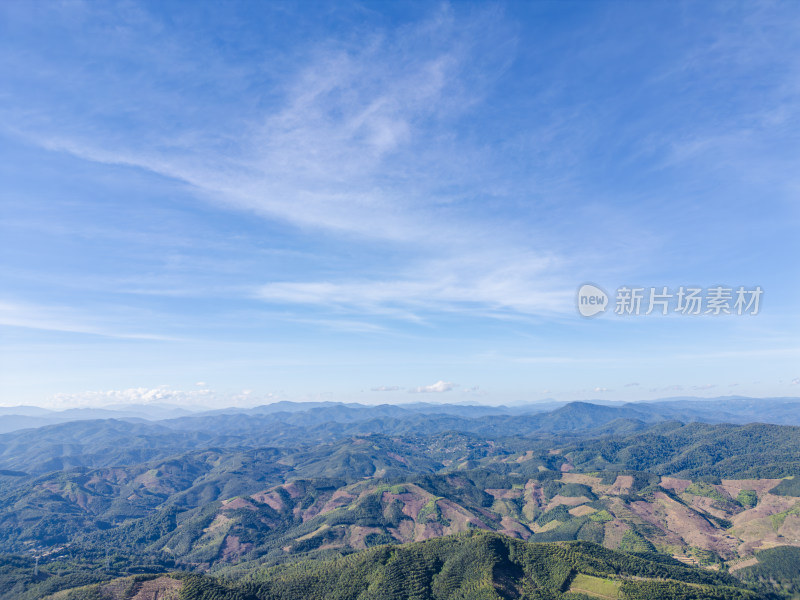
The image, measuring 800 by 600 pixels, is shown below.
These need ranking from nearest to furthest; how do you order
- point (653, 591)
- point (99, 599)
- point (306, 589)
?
point (99, 599) < point (653, 591) < point (306, 589)

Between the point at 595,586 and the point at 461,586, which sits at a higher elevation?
the point at 595,586

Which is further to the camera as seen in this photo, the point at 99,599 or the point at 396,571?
the point at 396,571

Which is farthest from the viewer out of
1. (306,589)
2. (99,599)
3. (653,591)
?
(306,589)

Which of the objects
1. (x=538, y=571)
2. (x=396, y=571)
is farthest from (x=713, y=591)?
(x=396, y=571)

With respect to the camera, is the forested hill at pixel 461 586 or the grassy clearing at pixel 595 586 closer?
the forested hill at pixel 461 586

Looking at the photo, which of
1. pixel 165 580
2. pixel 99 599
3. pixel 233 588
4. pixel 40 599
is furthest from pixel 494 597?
pixel 40 599

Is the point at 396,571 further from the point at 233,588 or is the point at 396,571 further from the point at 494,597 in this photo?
the point at 233,588

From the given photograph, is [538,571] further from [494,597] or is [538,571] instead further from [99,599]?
[99,599]

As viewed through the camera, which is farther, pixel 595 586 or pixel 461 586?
pixel 461 586

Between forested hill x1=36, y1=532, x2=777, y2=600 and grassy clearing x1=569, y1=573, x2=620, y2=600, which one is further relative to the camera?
grassy clearing x1=569, y1=573, x2=620, y2=600
